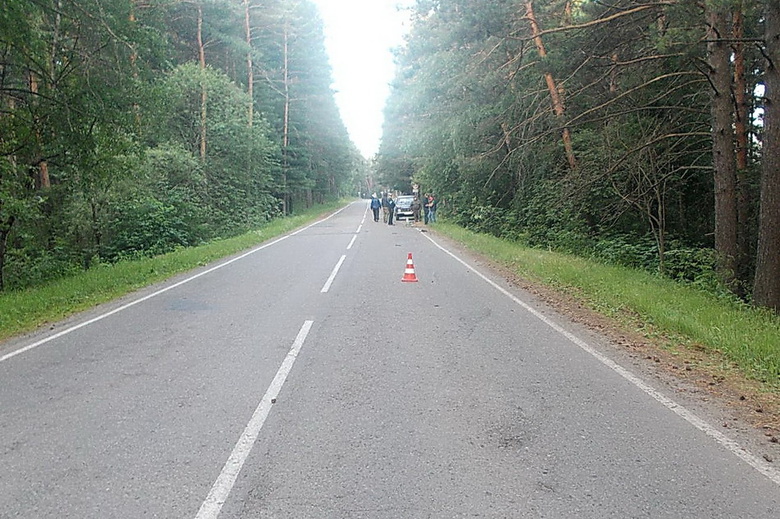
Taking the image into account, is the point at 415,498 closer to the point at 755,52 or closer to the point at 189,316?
the point at 189,316

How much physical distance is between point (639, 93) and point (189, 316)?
1179cm

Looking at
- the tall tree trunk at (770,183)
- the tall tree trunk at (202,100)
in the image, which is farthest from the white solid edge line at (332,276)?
the tall tree trunk at (202,100)

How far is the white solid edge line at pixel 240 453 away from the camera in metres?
3.40

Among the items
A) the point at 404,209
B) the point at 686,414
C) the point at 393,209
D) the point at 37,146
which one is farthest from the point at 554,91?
the point at 404,209

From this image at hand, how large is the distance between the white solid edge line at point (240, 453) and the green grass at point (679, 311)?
4.70 m

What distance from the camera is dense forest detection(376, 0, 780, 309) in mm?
10828

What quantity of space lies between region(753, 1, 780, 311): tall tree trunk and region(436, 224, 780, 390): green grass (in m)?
0.56

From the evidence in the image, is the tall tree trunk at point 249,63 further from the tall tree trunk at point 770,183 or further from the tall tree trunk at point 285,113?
the tall tree trunk at point 770,183

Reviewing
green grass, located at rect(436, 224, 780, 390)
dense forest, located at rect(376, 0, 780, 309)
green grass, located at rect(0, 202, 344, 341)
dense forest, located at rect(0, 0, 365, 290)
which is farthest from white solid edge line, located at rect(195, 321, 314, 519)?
dense forest, located at rect(376, 0, 780, 309)

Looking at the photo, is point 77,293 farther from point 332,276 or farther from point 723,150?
point 723,150

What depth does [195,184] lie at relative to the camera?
92.8 feet

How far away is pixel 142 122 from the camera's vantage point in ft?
42.0

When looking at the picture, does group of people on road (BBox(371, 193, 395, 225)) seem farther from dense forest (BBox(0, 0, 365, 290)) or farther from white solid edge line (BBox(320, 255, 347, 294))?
white solid edge line (BBox(320, 255, 347, 294))

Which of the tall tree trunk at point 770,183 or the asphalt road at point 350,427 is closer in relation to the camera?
the asphalt road at point 350,427
